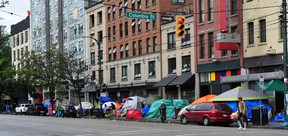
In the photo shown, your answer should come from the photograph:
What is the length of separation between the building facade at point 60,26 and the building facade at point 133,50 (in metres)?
8.23

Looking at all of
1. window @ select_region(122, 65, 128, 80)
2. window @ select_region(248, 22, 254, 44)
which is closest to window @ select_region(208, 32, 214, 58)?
window @ select_region(248, 22, 254, 44)

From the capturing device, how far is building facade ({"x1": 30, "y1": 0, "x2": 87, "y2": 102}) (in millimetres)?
68688

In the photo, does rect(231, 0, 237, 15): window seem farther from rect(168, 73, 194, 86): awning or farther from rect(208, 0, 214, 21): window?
rect(168, 73, 194, 86): awning

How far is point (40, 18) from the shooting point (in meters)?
83.4

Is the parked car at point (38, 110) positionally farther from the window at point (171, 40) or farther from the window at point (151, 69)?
the window at point (171, 40)

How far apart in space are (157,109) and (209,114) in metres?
13.3

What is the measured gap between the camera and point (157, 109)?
4209 cm

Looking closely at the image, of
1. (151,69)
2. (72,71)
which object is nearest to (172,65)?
(151,69)

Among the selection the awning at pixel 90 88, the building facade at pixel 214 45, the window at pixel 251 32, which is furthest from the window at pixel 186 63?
the awning at pixel 90 88

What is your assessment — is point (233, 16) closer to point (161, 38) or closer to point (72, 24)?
point (161, 38)

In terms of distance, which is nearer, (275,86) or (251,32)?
(275,86)

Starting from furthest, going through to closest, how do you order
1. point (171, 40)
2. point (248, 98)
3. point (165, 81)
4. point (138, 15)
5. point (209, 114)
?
point (171, 40) → point (165, 81) → point (248, 98) → point (209, 114) → point (138, 15)

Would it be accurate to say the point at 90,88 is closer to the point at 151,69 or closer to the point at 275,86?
the point at 151,69

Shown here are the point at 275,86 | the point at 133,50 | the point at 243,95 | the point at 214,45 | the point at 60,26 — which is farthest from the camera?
the point at 60,26
